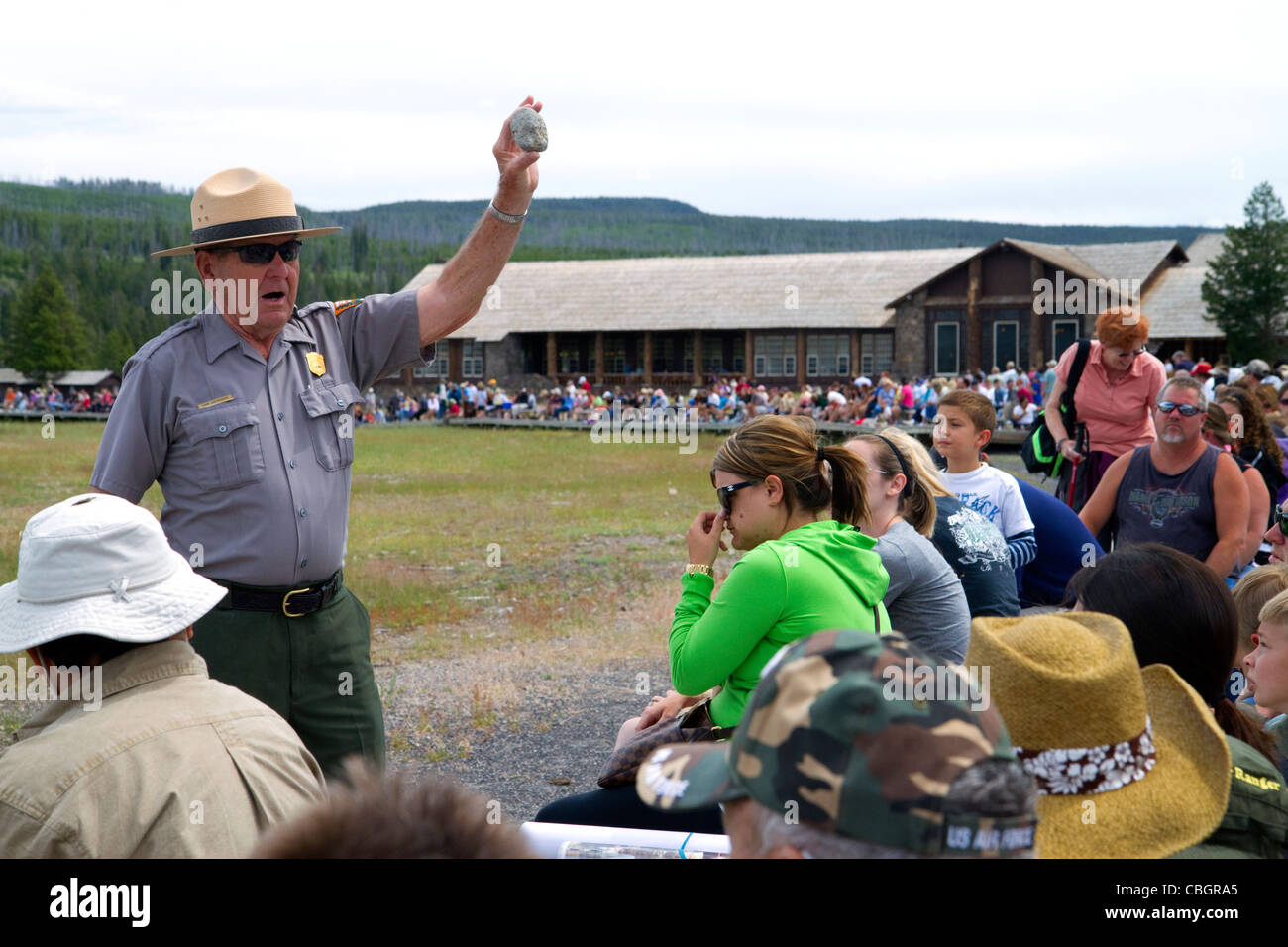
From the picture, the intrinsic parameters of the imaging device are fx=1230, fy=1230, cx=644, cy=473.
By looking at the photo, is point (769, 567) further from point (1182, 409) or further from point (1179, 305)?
point (1179, 305)

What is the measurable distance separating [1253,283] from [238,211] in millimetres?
64904

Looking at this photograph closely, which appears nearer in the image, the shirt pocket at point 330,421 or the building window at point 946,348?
the shirt pocket at point 330,421

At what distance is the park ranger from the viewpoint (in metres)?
3.49

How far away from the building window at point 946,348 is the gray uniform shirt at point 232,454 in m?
54.6

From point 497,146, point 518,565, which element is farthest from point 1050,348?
point 497,146

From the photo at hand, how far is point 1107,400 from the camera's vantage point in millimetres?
7609

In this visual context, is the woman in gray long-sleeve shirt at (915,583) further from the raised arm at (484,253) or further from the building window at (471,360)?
the building window at (471,360)

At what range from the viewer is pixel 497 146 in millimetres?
3734

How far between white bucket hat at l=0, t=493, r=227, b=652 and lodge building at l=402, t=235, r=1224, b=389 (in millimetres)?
49679

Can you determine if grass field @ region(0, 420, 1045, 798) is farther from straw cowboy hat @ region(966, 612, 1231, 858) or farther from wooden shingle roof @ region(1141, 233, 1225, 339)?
wooden shingle roof @ region(1141, 233, 1225, 339)

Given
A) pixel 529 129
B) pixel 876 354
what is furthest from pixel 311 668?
pixel 876 354

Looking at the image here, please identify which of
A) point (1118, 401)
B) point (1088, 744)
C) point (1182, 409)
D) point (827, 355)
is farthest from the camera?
point (827, 355)

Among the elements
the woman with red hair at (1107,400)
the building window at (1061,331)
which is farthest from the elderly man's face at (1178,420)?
the building window at (1061,331)

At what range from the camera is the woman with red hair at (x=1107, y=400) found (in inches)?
295
